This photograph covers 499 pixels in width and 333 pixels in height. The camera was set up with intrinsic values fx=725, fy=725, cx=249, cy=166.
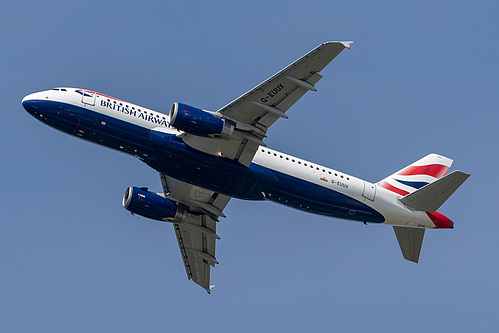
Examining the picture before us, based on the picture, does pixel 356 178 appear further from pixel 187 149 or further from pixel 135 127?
pixel 135 127

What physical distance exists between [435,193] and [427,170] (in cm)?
516

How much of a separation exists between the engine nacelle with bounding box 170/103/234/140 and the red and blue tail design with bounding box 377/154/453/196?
49.5 ft

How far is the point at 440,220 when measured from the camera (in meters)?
55.1

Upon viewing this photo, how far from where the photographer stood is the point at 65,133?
167ft

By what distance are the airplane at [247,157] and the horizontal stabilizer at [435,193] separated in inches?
2.8

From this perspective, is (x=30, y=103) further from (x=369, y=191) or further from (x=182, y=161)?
(x=369, y=191)

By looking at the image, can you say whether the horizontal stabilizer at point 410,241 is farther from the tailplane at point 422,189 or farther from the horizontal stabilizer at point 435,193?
the horizontal stabilizer at point 435,193

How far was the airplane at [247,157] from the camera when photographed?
4809 centimetres

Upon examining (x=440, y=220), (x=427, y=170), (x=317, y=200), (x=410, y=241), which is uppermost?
(x=427, y=170)

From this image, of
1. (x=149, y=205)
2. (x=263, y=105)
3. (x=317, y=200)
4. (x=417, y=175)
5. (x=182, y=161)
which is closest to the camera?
(x=263, y=105)

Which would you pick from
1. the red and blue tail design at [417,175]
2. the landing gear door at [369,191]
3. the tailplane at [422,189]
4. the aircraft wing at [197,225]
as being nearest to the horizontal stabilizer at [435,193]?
the tailplane at [422,189]

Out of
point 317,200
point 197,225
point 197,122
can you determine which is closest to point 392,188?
point 317,200

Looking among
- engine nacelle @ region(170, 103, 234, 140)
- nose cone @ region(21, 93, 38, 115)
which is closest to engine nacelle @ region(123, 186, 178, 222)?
nose cone @ region(21, 93, 38, 115)

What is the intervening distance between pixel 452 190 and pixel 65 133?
2816 cm
